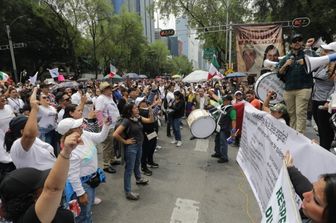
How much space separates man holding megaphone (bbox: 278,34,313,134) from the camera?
4371 millimetres

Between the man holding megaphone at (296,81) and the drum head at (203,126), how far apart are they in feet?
8.95

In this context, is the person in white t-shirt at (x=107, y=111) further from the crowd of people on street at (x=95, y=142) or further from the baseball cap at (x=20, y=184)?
the baseball cap at (x=20, y=184)

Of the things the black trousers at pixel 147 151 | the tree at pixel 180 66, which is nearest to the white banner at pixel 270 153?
the black trousers at pixel 147 151

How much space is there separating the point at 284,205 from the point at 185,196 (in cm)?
355

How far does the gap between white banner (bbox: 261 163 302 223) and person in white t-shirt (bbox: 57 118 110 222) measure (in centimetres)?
211

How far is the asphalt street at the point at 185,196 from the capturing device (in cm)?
450

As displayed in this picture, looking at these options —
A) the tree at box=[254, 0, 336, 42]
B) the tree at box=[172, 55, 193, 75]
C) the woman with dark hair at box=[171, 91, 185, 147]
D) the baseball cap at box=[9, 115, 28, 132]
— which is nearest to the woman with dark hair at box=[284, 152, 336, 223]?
the baseball cap at box=[9, 115, 28, 132]

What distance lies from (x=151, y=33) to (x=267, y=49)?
12587cm

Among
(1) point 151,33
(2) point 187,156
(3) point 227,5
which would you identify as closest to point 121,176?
(2) point 187,156

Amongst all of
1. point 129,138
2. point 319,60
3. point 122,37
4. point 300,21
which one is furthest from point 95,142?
point 122,37

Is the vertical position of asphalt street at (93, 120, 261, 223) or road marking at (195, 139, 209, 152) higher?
asphalt street at (93, 120, 261, 223)

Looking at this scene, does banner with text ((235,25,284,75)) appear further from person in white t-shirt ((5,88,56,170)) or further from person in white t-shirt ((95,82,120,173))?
person in white t-shirt ((5,88,56,170))

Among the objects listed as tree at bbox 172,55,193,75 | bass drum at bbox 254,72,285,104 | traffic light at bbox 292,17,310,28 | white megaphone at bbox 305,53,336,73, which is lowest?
tree at bbox 172,55,193,75

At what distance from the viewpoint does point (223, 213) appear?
460 cm
